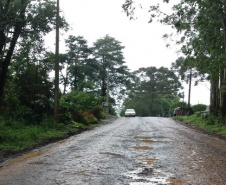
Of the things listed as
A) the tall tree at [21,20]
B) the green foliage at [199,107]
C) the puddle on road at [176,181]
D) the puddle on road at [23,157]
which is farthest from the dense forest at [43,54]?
the green foliage at [199,107]

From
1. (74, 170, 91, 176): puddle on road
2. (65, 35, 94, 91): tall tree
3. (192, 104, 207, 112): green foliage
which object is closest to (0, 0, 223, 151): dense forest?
(74, 170, 91, 176): puddle on road

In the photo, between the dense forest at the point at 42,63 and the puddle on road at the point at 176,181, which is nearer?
the puddle on road at the point at 176,181

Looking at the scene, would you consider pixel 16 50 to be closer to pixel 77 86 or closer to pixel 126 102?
pixel 77 86

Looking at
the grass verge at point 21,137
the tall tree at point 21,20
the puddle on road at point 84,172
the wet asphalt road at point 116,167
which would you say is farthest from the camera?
the tall tree at point 21,20

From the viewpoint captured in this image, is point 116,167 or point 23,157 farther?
point 23,157

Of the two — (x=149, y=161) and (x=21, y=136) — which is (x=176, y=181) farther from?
(x=21, y=136)

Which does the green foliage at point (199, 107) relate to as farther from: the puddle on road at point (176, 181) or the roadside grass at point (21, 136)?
the puddle on road at point (176, 181)

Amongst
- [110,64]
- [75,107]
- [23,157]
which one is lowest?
[23,157]

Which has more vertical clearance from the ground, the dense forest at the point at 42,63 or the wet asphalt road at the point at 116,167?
the dense forest at the point at 42,63

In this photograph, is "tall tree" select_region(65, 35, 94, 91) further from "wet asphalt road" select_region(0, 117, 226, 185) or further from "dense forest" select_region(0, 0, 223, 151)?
"wet asphalt road" select_region(0, 117, 226, 185)

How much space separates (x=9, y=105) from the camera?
20.8 meters

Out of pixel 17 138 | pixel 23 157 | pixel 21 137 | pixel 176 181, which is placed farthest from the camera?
pixel 21 137

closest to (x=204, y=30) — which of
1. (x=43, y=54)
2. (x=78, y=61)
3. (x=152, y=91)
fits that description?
(x=43, y=54)

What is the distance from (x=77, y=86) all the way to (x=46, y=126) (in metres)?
30.0
